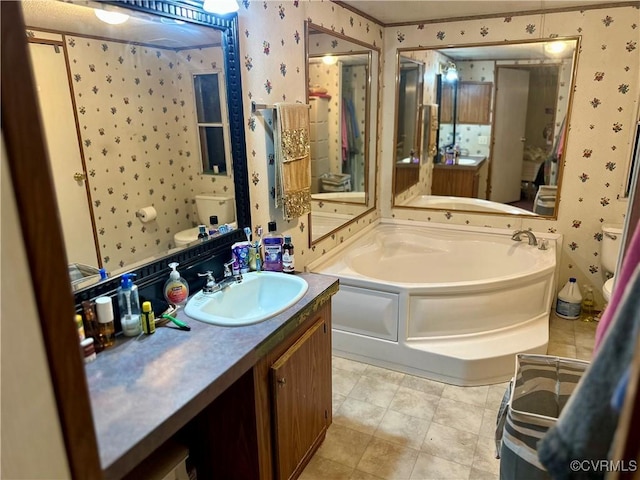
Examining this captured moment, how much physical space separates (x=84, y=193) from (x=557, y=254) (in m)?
3.20

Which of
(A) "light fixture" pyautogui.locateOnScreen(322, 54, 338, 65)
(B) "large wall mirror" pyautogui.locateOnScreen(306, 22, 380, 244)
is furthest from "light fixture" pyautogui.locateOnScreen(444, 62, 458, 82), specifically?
(A) "light fixture" pyautogui.locateOnScreen(322, 54, 338, 65)

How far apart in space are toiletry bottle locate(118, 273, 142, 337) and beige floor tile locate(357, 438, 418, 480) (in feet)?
4.00

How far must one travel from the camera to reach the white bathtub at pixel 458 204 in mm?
3705

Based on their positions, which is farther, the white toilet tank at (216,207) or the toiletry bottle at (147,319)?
the white toilet tank at (216,207)

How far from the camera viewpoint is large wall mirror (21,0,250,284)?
141 centimetres

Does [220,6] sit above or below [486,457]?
above

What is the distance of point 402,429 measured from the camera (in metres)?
2.29

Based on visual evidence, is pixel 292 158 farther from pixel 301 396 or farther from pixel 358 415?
pixel 358 415

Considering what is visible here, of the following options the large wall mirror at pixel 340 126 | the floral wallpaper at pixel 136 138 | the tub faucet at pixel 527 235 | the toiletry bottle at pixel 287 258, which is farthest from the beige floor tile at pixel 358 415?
the tub faucet at pixel 527 235

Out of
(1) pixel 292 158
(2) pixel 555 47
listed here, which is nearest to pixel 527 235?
(2) pixel 555 47

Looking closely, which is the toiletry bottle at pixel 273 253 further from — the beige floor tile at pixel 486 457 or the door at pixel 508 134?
the door at pixel 508 134

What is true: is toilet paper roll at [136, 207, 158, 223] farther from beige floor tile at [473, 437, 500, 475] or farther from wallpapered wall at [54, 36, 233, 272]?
beige floor tile at [473, 437, 500, 475]

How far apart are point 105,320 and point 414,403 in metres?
1.74

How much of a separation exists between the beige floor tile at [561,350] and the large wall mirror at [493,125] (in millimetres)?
1032
